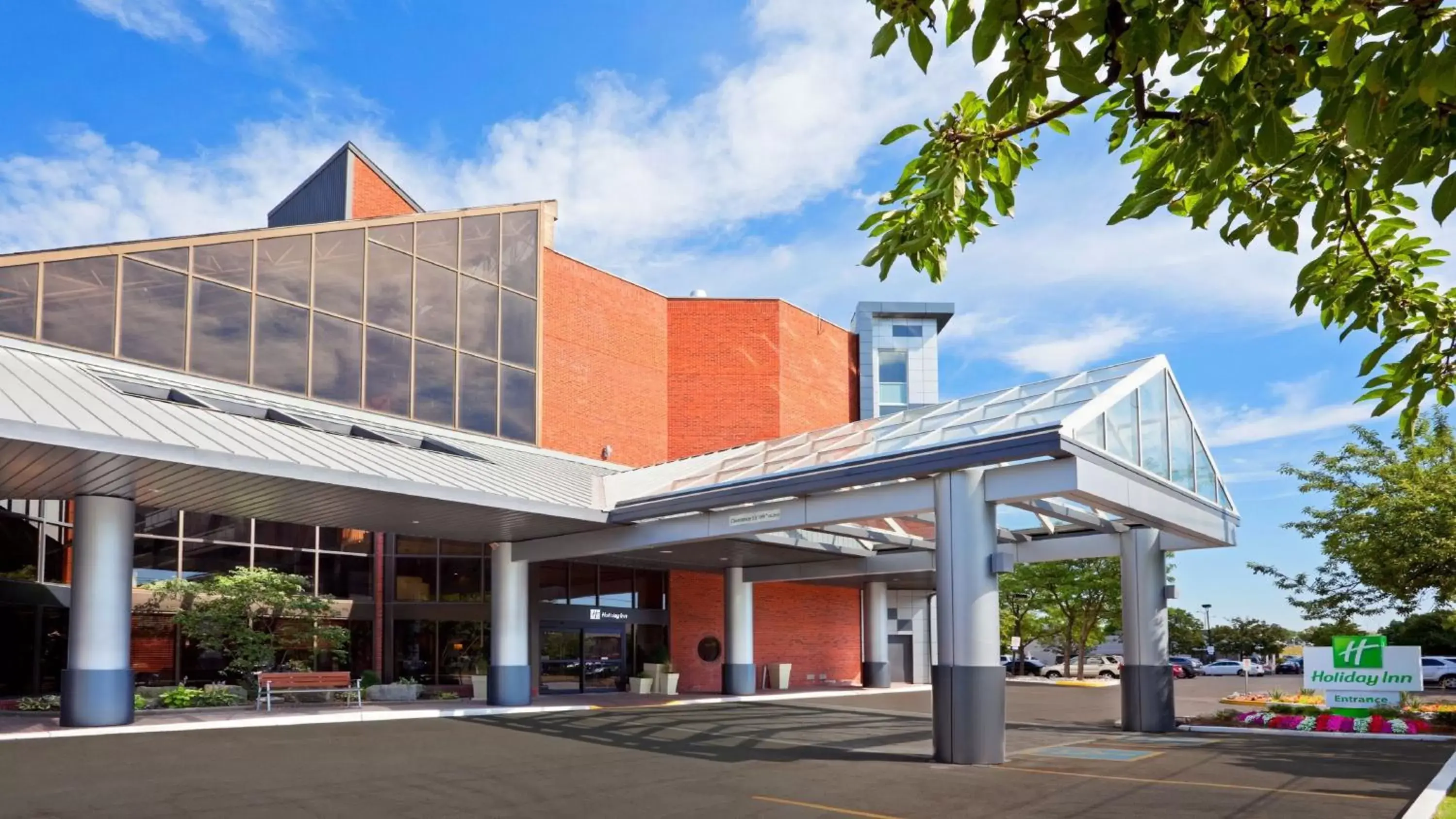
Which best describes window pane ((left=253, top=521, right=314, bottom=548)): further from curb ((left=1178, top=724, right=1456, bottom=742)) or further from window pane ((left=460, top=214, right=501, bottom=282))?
curb ((left=1178, top=724, right=1456, bottom=742))

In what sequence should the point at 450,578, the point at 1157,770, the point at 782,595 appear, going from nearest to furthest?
1. the point at 1157,770
2. the point at 450,578
3. the point at 782,595

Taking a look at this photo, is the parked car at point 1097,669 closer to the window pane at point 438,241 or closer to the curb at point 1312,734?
the curb at point 1312,734

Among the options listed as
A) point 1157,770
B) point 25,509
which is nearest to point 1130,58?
point 1157,770

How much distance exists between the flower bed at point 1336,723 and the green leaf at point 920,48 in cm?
2027

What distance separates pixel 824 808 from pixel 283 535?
68.3ft

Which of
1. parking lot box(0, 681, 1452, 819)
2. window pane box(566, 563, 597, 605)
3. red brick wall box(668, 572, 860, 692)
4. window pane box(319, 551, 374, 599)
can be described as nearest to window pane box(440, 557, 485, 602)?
window pane box(319, 551, 374, 599)

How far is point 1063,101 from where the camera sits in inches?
182

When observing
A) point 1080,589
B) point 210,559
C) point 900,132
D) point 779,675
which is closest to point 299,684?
point 210,559

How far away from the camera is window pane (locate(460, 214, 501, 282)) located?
30.8 metres

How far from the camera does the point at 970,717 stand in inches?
594

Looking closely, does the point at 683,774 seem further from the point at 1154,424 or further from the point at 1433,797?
the point at 1154,424

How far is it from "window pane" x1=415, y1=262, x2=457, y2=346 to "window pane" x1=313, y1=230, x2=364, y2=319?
167 cm

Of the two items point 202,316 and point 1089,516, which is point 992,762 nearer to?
point 1089,516

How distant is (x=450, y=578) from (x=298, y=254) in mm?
9297
